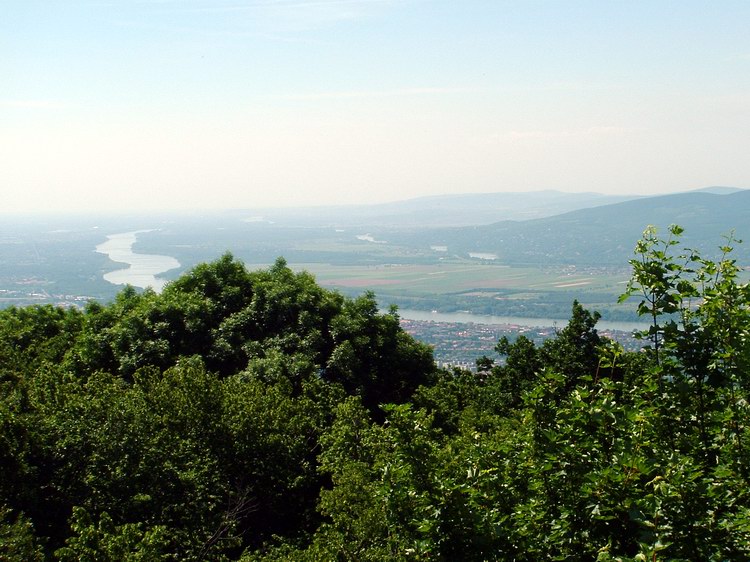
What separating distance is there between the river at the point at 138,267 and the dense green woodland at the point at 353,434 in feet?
234

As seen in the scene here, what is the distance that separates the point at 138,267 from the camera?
14512 cm

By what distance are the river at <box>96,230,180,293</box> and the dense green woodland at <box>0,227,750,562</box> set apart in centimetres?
7137

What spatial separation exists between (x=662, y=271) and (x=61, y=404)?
Result: 13047 millimetres

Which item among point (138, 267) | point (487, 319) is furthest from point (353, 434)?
point (138, 267)

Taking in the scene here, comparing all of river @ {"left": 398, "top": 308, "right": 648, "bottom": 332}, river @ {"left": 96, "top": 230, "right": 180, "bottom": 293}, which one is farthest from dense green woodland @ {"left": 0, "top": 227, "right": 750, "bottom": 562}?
river @ {"left": 398, "top": 308, "right": 648, "bottom": 332}

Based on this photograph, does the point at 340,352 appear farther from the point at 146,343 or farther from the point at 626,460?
the point at 626,460

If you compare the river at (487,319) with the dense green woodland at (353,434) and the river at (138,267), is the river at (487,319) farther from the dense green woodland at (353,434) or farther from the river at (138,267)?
the dense green woodland at (353,434)

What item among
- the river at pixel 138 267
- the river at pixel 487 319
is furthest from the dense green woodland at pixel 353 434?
the river at pixel 487 319

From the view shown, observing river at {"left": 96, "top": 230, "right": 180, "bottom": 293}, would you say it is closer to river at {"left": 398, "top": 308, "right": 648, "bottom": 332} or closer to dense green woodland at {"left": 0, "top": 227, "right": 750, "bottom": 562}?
river at {"left": 398, "top": 308, "right": 648, "bottom": 332}

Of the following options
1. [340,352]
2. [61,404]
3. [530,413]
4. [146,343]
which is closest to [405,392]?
[340,352]

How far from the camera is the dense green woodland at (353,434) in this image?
22.7ft

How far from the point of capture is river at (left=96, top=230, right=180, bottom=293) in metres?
115

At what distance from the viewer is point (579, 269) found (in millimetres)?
174125

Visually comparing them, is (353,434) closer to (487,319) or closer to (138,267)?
(487,319)
